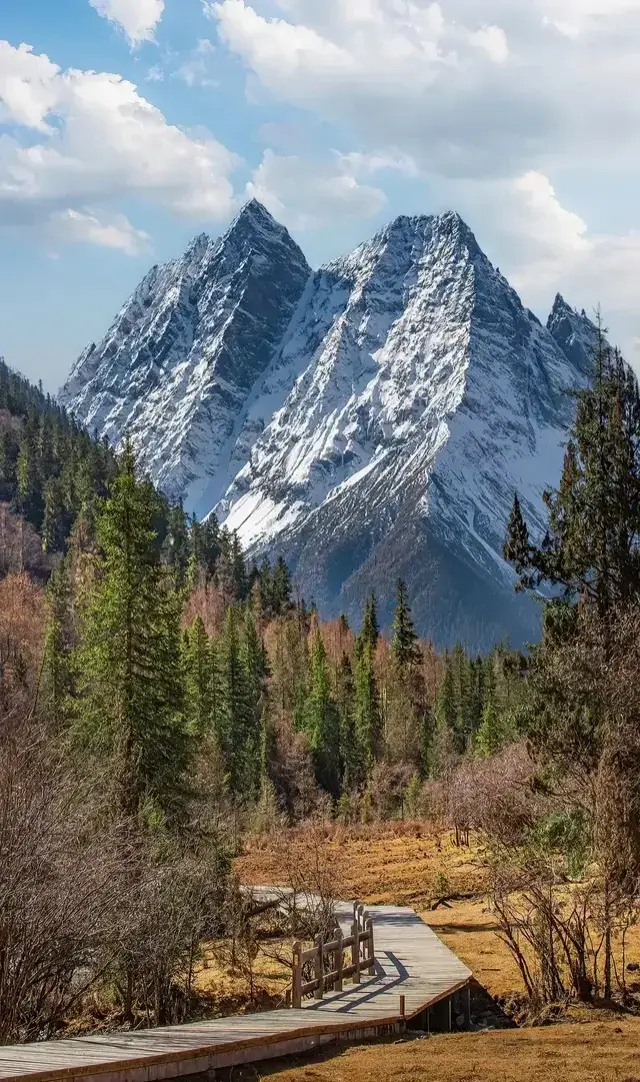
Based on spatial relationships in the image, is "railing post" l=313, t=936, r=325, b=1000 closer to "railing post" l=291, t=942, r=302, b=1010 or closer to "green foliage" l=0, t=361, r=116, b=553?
"railing post" l=291, t=942, r=302, b=1010

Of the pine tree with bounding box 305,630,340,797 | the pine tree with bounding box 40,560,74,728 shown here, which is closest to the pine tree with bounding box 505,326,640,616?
the pine tree with bounding box 40,560,74,728

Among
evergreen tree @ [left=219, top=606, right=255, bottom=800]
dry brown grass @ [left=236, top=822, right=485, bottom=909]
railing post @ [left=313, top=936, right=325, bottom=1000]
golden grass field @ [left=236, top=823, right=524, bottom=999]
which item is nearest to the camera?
railing post @ [left=313, top=936, right=325, bottom=1000]

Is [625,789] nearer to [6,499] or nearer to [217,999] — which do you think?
[217,999]

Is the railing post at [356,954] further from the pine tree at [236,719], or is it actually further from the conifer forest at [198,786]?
the pine tree at [236,719]

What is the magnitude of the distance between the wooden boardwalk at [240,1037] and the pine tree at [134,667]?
32.8ft

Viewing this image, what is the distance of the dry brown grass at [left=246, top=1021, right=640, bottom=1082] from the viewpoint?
45.8ft

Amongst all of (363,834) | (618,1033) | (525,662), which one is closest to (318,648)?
(363,834)

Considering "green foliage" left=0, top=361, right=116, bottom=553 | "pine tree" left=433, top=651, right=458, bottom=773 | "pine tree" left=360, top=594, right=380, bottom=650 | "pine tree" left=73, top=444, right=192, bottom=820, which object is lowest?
"pine tree" left=73, top=444, right=192, bottom=820

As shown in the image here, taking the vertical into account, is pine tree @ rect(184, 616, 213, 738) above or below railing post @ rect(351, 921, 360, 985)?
above

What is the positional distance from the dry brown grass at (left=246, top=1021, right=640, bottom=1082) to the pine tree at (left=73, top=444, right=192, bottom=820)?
1470 cm

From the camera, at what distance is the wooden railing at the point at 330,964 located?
726 inches

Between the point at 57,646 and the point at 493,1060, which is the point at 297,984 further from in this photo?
the point at 57,646

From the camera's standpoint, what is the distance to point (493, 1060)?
15.0 metres

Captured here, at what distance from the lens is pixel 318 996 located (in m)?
19.3
